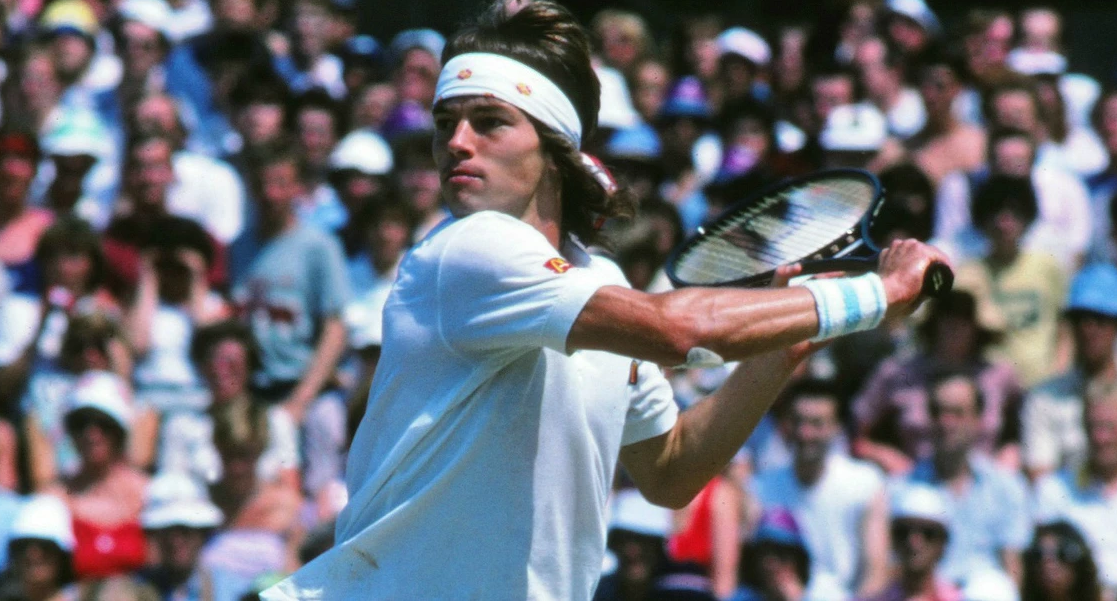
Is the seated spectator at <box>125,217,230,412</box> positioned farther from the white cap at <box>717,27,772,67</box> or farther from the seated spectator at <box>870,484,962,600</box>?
the white cap at <box>717,27,772,67</box>

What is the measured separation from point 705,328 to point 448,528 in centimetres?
62

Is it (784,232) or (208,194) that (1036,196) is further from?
(784,232)

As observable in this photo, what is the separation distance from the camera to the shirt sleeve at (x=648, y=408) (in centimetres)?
394

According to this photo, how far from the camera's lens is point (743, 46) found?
397 inches

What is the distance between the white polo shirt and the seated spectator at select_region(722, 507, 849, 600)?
317 centimetres

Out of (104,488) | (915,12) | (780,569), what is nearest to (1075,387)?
(780,569)

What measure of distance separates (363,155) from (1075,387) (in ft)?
11.6

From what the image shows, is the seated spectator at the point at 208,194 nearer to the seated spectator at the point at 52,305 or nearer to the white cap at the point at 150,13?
the seated spectator at the point at 52,305

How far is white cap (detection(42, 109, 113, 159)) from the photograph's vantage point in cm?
892

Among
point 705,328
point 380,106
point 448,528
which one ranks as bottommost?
point 448,528

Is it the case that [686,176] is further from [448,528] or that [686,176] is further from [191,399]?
[448,528]

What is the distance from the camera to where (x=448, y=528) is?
352 centimetres

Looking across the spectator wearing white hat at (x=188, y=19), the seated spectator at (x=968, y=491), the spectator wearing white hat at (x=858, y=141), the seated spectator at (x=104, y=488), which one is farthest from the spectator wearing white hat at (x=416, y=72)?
the seated spectator at (x=968, y=491)

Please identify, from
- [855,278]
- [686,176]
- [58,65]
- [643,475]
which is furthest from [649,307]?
[58,65]
